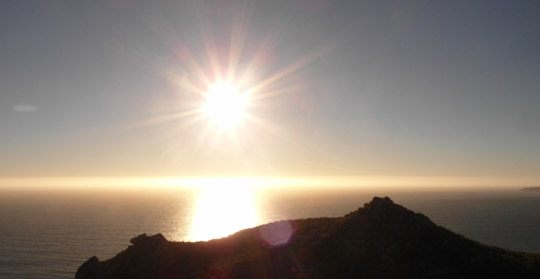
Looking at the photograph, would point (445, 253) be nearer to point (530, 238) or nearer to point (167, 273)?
point (167, 273)

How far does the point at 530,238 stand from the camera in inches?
5881

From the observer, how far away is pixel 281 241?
50.5 m

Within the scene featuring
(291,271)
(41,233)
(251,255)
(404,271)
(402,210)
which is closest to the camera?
(404,271)

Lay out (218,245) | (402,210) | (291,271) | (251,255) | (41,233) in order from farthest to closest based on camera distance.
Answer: (41,233) < (218,245) < (251,255) < (402,210) < (291,271)

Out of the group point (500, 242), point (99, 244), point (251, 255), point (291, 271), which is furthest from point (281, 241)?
point (500, 242)

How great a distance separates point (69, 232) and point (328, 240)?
169 meters

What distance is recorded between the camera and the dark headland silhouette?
3722 centimetres

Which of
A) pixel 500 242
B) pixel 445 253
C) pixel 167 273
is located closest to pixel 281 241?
pixel 167 273

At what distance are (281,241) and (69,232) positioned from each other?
160995 mm

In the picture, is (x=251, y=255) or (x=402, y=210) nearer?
(x=402, y=210)

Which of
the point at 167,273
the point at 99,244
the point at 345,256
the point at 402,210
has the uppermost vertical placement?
the point at 402,210

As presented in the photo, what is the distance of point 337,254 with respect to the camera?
140 ft

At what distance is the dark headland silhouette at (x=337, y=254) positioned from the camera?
3722cm

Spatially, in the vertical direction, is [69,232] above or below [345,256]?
below
